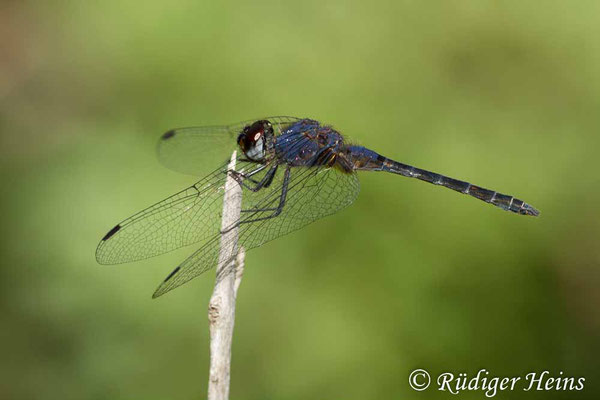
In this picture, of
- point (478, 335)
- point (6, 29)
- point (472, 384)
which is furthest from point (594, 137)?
point (6, 29)

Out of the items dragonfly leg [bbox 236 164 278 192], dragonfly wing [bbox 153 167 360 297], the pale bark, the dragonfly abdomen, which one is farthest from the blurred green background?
the pale bark

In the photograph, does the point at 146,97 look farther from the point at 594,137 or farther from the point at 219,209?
the point at 594,137

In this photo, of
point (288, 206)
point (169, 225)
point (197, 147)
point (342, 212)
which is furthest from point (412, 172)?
point (169, 225)

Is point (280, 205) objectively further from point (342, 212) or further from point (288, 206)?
point (342, 212)

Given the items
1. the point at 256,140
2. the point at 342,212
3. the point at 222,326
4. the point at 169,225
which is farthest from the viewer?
the point at 342,212

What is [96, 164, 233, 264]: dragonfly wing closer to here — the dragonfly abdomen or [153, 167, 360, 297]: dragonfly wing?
[153, 167, 360, 297]: dragonfly wing

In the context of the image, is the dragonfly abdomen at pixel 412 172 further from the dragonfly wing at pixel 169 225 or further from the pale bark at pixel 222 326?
the pale bark at pixel 222 326

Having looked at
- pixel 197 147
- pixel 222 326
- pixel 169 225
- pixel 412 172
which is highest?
pixel 412 172

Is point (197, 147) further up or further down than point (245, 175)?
further up
